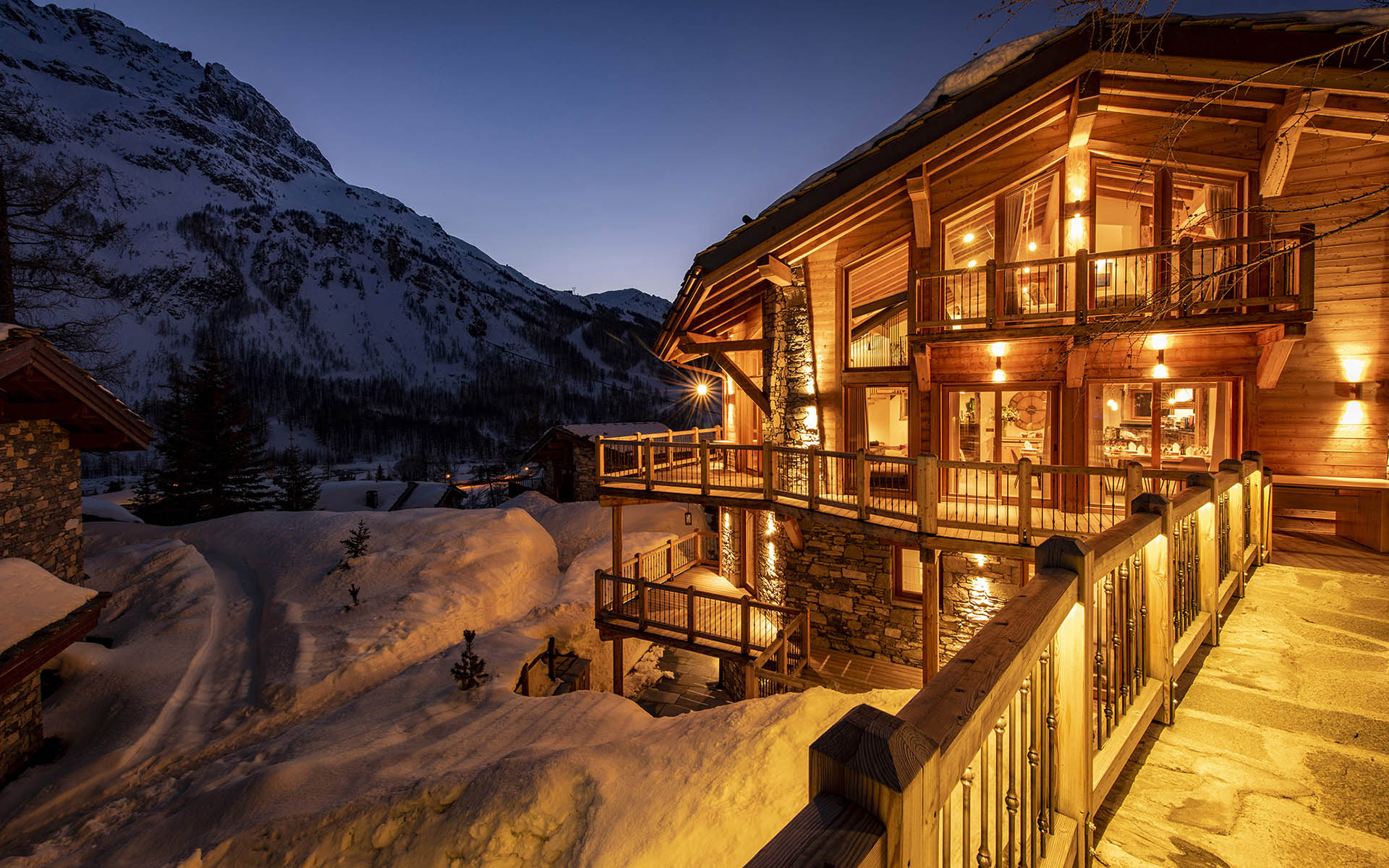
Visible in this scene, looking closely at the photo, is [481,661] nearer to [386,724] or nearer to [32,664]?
[386,724]

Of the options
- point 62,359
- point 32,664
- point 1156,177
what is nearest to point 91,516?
point 62,359

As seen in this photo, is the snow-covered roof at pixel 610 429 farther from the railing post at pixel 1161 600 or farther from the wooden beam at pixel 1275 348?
the railing post at pixel 1161 600

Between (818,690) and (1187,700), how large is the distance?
11.0 ft

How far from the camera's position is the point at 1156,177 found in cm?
936

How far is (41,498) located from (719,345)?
13265 millimetres

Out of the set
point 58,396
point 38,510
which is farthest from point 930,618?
point 58,396

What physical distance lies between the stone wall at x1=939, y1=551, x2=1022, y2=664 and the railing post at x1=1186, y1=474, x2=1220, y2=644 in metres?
5.20

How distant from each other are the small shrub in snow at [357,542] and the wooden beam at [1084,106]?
1964 centimetres

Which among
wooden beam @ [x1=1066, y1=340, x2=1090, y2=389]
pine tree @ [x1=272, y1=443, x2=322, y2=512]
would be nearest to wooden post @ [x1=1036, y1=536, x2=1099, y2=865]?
wooden beam @ [x1=1066, y1=340, x2=1090, y2=389]

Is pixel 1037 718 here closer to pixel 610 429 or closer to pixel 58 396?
pixel 58 396

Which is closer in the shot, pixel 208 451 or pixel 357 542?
pixel 357 542

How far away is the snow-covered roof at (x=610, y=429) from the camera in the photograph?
1046 inches

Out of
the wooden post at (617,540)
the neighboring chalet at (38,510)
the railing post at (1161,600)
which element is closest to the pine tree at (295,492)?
the neighboring chalet at (38,510)

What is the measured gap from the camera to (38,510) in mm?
9273
